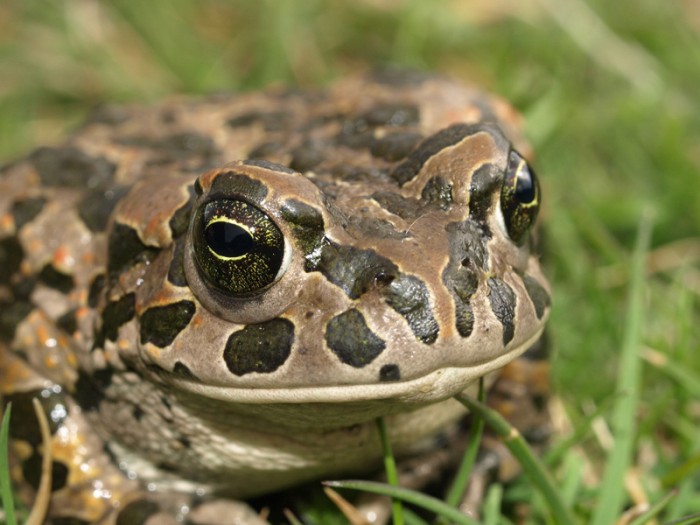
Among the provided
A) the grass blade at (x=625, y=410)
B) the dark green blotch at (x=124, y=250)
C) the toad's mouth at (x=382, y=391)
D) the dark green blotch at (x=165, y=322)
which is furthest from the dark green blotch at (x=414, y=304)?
the grass blade at (x=625, y=410)

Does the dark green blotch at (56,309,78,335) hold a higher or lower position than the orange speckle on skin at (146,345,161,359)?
lower

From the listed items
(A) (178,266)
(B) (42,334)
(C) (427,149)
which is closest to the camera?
(A) (178,266)

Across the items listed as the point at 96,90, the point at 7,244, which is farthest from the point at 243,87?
the point at 7,244

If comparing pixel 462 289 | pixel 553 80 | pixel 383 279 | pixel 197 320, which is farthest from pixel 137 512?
pixel 553 80

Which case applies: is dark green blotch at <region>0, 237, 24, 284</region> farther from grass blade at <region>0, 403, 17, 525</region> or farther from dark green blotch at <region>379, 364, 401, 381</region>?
dark green blotch at <region>379, 364, 401, 381</region>

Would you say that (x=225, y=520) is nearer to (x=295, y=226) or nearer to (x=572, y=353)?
(x=295, y=226)

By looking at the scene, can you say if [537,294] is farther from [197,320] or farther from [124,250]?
[124,250]

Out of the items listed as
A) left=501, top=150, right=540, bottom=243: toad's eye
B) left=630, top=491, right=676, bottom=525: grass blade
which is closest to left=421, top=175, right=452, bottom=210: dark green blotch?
left=501, top=150, right=540, bottom=243: toad's eye
